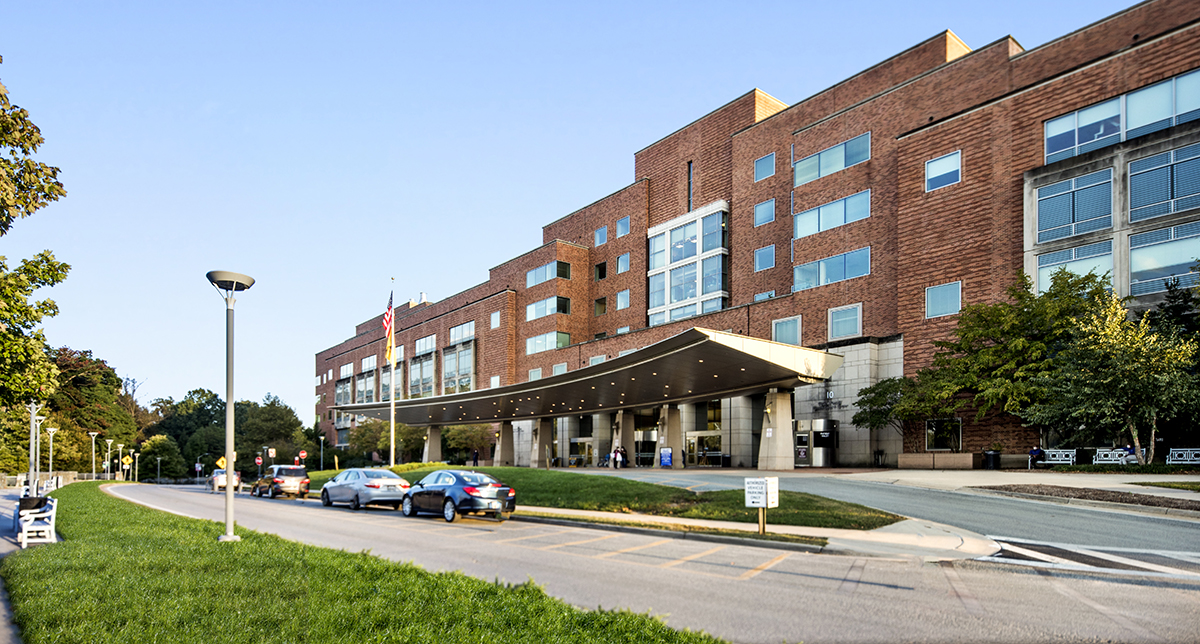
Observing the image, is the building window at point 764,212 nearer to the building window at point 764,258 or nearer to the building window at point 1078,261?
the building window at point 764,258

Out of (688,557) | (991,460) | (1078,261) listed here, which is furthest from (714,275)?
(688,557)

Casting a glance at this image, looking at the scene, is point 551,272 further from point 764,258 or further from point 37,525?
point 37,525

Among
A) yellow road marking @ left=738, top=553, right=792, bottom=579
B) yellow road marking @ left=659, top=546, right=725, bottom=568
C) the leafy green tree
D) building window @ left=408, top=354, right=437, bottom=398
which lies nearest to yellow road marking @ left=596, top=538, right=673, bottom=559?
yellow road marking @ left=659, top=546, right=725, bottom=568

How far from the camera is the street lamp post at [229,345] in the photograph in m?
14.4

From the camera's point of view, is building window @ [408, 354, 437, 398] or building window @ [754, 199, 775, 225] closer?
building window @ [754, 199, 775, 225]

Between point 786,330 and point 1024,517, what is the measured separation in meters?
30.5

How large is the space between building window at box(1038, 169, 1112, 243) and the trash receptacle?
1013 centimetres

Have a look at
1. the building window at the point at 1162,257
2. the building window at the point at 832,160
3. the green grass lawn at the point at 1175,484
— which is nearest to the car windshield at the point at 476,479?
the green grass lawn at the point at 1175,484

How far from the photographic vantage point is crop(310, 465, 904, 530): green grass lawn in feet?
55.1

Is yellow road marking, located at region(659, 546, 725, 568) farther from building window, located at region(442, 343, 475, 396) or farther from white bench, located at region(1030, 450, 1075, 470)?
building window, located at region(442, 343, 475, 396)

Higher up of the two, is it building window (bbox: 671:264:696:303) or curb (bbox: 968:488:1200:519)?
building window (bbox: 671:264:696:303)

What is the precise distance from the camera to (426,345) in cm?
9162

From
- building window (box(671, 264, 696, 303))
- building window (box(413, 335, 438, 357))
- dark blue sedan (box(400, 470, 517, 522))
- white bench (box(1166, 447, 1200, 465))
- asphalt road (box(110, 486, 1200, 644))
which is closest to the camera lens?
asphalt road (box(110, 486, 1200, 644))

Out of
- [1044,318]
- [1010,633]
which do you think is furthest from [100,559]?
[1044,318]
